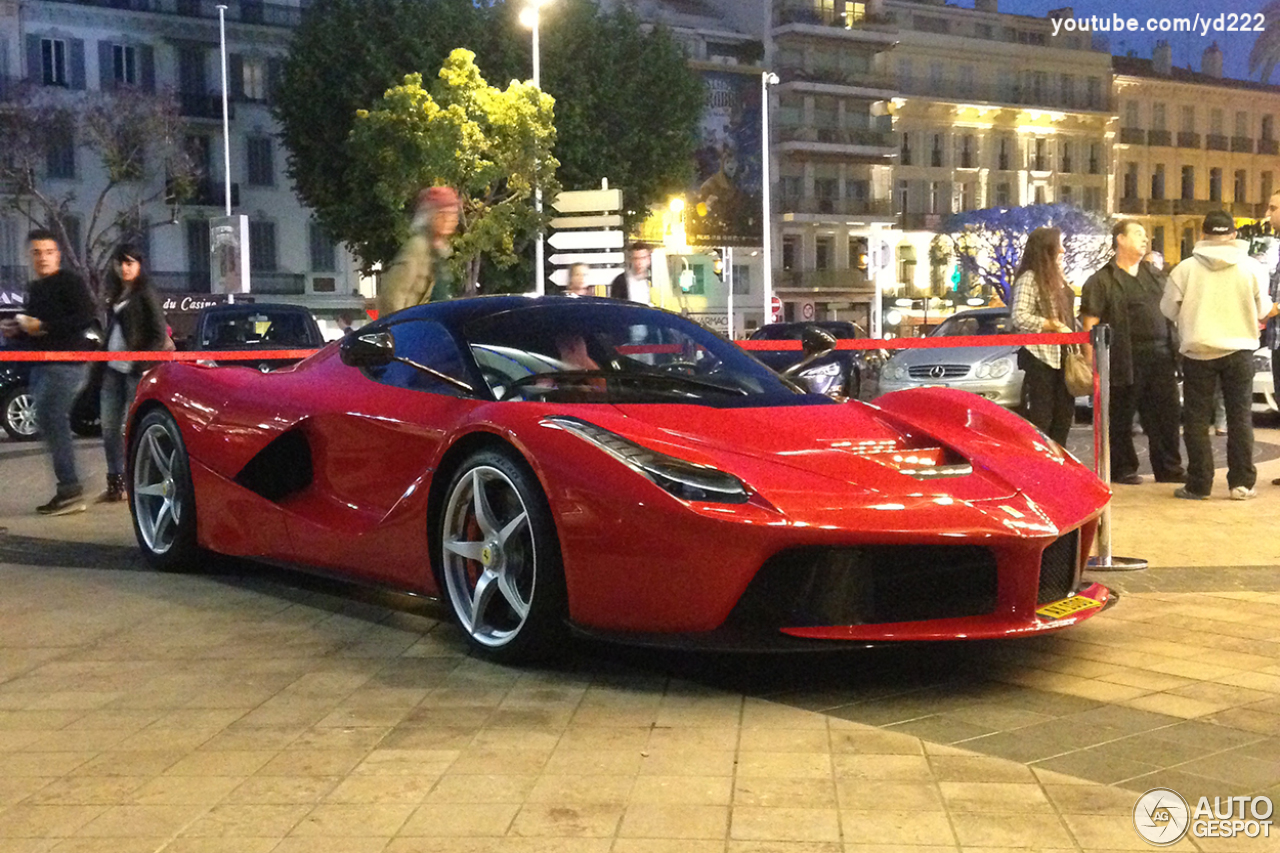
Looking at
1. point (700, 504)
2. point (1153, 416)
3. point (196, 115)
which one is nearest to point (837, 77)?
point (196, 115)

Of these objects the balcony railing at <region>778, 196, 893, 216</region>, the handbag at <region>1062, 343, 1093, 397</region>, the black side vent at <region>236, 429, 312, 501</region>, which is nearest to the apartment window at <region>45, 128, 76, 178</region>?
the balcony railing at <region>778, 196, 893, 216</region>

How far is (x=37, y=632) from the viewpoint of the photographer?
571 cm

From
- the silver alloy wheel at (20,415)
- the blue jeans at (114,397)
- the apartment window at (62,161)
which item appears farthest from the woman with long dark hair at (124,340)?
the apartment window at (62,161)

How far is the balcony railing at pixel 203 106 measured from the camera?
5566cm

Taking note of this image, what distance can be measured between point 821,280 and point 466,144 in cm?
3938

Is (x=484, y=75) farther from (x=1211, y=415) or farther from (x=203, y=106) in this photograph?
(x=1211, y=415)

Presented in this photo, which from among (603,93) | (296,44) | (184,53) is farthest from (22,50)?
(603,93)

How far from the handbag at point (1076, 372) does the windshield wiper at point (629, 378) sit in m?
3.80

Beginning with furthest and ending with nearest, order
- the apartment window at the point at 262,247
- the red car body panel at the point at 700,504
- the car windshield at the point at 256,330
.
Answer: the apartment window at the point at 262,247 → the car windshield at the point at 256,330 → the red car body panel at the point at 700,504

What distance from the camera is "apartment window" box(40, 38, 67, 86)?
52.9 m

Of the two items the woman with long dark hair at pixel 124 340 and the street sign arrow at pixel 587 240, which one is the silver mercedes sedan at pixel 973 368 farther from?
the woman with long dark hair at pixel 124 340

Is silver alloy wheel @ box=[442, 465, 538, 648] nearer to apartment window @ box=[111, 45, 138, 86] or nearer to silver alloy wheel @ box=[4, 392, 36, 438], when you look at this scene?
silver alloy wheel @ box=[4, 392, 36, 438]

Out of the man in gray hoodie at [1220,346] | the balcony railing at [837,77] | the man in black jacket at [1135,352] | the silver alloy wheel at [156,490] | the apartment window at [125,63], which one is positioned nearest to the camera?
the silver alloy wheel at [156,490]

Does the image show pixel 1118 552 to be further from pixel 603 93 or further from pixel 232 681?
pixel 603 93
